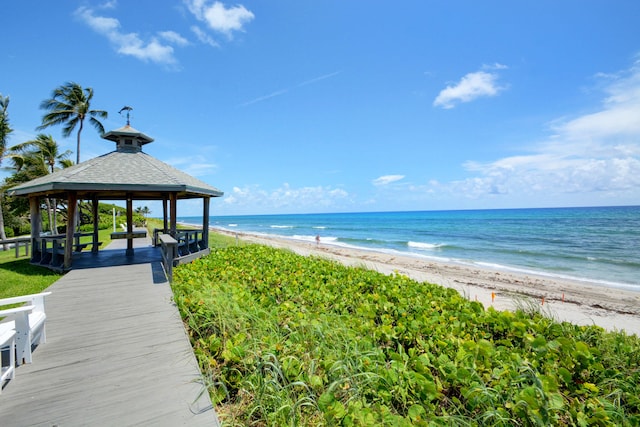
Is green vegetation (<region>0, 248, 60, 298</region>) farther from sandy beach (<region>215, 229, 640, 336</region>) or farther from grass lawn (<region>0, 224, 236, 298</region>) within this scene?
sandy beach (<region>215, 229, 640, 336</region>)

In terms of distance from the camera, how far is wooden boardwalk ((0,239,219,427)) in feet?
7.88

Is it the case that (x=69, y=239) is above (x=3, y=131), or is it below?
below

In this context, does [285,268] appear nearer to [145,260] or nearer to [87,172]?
[145,260]

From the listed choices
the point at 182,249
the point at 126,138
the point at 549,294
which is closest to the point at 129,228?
Result: the point at 182,249

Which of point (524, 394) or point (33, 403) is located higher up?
point (524, 394)

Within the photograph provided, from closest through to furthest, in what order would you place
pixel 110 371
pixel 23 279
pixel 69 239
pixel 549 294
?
1. pixel 110 371
2. pixel 23 279
3. pixel 69 239
4. pixel 549 294

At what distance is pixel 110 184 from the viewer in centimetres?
721

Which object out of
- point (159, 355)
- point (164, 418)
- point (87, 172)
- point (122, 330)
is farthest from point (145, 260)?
point (164, 418)

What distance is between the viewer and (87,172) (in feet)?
25.3

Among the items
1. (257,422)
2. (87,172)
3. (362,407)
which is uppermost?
(87,172)

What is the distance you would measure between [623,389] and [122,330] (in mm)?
5767

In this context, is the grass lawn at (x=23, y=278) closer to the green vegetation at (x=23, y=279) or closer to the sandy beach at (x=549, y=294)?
the green vegetation at (x=23, y=279)

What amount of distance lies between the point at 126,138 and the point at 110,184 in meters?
3.57

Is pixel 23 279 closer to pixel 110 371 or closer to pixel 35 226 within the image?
pixel 35 226
